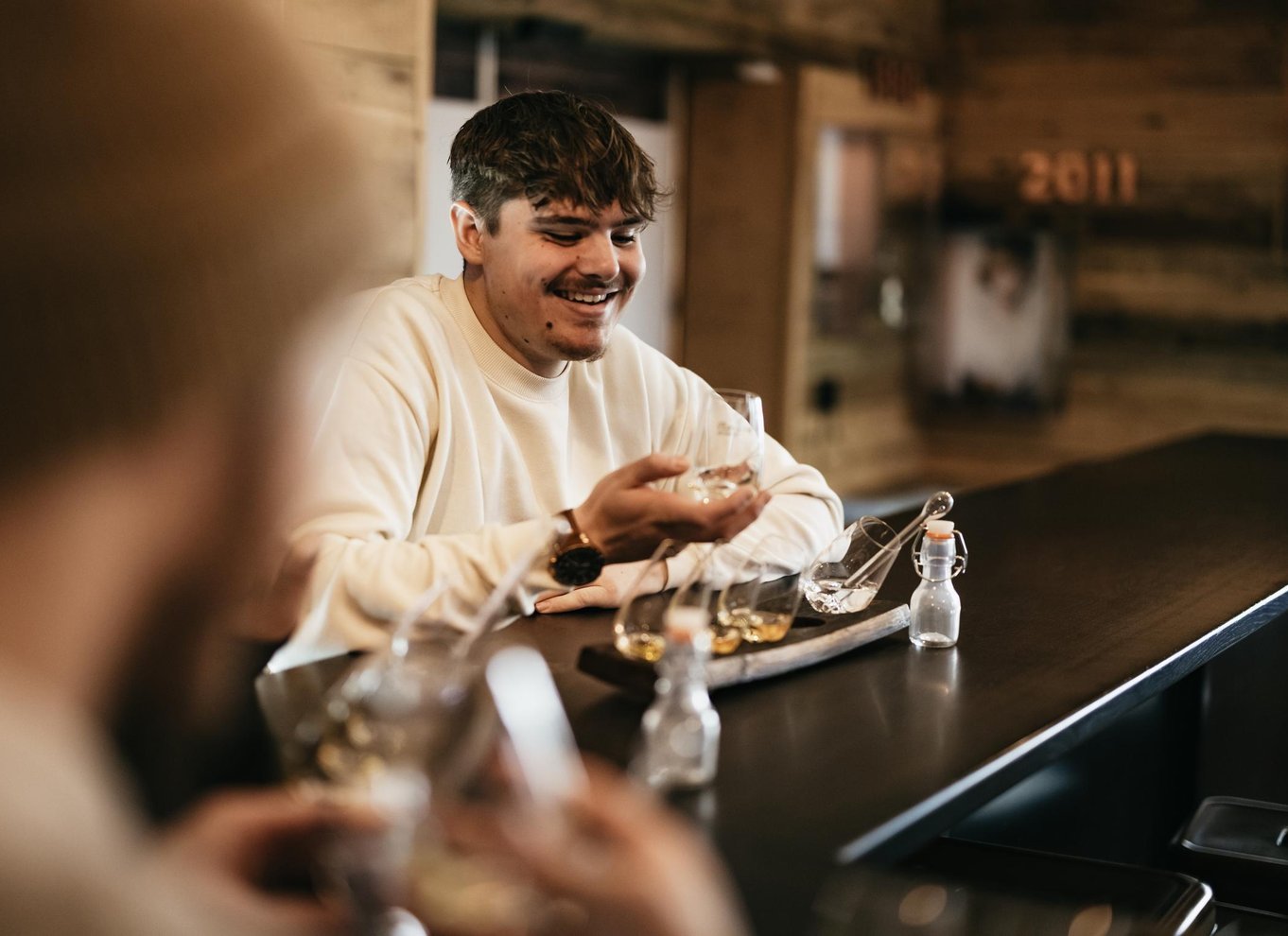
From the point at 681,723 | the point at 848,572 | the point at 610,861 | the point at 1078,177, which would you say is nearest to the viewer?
the point at 610,861

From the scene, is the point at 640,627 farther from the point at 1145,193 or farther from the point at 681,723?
the point at 1145,193

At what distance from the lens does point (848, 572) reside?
189 centimetres

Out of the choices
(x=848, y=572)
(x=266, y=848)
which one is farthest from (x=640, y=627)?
(x=266, y=848)

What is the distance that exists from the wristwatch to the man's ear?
729 millimetres

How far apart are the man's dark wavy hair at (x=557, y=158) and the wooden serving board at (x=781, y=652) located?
0.76 meters

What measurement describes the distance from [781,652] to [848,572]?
0.92 feet

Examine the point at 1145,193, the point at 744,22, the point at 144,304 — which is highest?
the point at 744,22

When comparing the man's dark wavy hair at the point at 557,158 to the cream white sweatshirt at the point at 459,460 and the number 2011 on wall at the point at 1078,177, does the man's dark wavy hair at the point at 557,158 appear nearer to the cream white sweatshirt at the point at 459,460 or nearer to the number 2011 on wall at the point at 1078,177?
the cream white sweatshirt at the point at 459,460

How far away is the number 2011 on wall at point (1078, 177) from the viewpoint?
7180 millimetres

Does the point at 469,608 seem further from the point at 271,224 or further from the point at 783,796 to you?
the point at 271,224

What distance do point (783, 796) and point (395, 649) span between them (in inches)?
14.3

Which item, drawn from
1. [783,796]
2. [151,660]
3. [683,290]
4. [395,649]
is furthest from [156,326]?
[683,290]

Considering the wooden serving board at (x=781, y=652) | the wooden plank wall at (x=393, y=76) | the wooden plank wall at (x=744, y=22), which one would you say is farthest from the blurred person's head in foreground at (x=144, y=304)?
the wooden plank wall at (x=744, y=22)

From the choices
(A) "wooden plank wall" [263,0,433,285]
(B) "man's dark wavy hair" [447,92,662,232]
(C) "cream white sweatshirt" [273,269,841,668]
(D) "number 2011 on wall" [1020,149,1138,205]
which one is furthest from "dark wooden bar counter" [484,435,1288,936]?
(D) "number 2011 on wall" [1020,149,1138,205]
